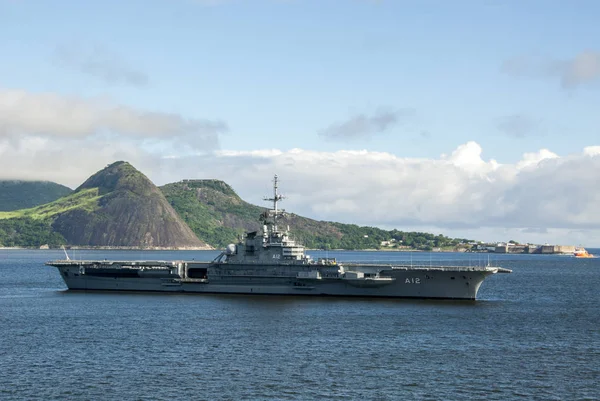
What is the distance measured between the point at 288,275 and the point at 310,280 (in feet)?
7.77

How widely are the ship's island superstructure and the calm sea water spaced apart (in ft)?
6.82

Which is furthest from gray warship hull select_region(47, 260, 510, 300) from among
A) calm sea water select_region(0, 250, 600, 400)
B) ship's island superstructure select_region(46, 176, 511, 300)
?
calm sea water select_region(0, 250, 600, 400)

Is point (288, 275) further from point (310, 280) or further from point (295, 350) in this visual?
point (295, 350)

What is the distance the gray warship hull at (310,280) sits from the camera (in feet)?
244

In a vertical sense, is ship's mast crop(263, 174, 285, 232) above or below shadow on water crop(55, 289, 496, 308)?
above

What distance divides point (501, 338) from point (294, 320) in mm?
16487

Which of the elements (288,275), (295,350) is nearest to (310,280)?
(288,275)

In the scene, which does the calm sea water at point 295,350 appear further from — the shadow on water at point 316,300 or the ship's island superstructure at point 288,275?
the ship's island superstructure at point 288,275

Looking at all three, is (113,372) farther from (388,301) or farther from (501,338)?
(388,301)

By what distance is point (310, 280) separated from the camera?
7625 cm

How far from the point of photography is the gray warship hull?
7444 centimetres

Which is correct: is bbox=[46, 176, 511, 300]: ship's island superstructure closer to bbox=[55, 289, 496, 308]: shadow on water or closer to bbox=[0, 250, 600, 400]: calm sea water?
bbox=[55, 289, 496, 308]: shadow on water

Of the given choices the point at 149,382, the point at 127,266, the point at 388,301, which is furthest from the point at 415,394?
the point at 127,266

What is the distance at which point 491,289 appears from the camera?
337 feet
